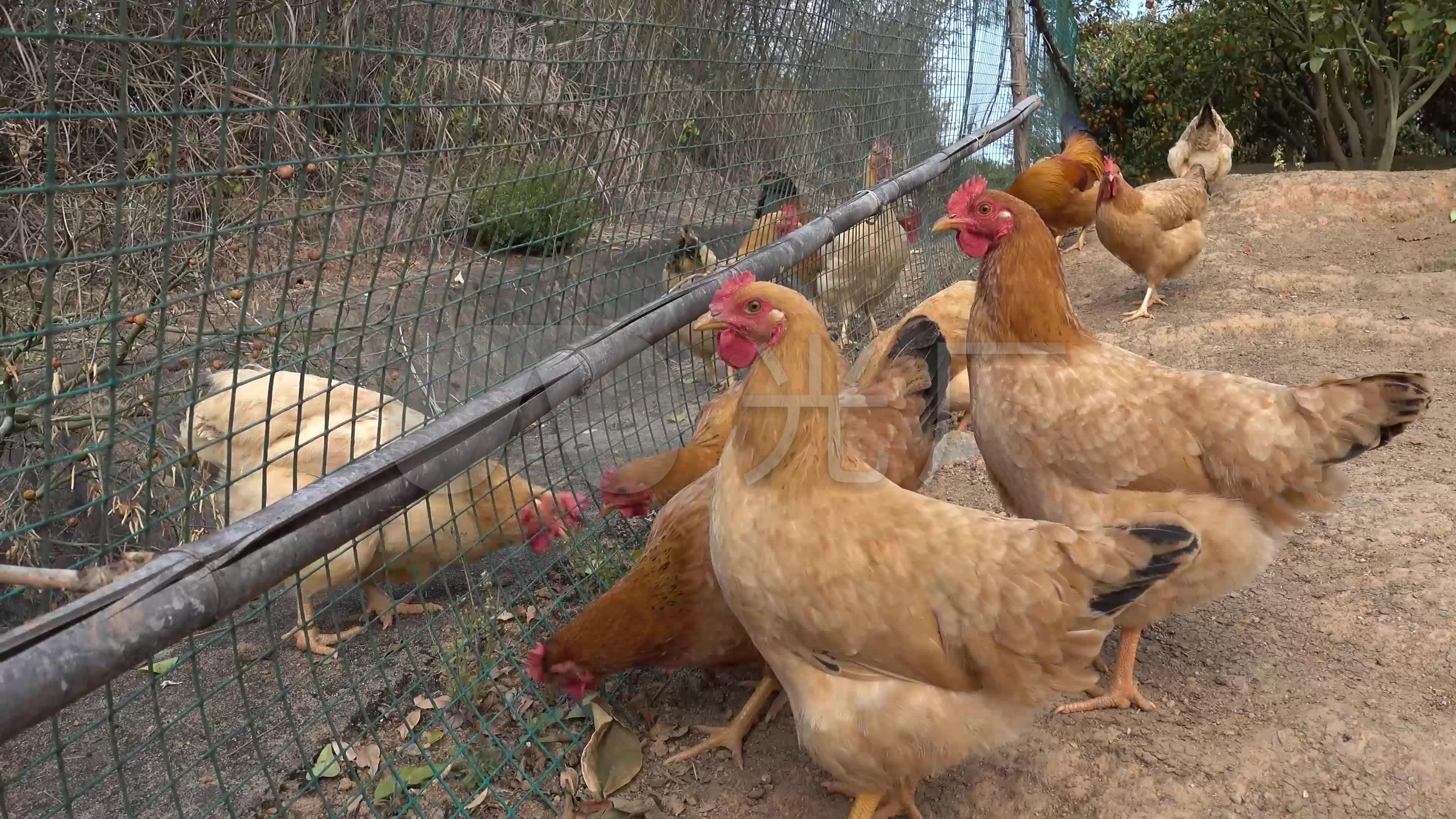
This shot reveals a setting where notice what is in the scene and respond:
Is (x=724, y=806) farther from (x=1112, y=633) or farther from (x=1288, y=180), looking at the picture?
(x=1288, y=180)

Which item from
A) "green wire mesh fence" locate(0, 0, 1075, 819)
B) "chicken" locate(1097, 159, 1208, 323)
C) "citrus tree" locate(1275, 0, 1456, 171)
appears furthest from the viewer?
"citrus tree" locate(1275, 0, 1456, 171)

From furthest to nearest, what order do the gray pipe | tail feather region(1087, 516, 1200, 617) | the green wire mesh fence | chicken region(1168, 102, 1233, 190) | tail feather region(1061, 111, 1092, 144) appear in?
tail feather region(1061, 111, 1092, 144), chicken region(1168, 102, 1233, 190), tail feather region(1087, 516, 1200, 617), the green wire mesh fence, the gray pipe

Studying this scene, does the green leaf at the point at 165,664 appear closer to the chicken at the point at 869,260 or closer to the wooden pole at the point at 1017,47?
the chicken at the point at 869,260

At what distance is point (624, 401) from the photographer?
4.61m

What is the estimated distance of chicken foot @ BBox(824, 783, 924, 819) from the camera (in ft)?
6.64

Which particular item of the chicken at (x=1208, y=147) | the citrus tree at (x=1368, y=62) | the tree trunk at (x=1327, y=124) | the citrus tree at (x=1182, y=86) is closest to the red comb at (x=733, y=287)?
the citrus tree at (x=1368, y=62)

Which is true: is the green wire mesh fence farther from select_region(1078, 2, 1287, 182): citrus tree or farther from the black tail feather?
select_region(1078, 2, 1287, 182): citrus tree

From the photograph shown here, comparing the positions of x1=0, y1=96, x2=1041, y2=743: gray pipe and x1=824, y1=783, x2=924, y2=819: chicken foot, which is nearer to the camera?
x1=0, y1=96, x2=1041, y2=743: gray pipe

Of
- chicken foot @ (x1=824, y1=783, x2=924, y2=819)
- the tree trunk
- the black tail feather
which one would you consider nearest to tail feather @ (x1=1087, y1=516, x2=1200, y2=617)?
the black tail feather

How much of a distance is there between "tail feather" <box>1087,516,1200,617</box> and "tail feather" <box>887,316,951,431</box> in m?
1.08

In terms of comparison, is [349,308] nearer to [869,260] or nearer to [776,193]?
[776,193]

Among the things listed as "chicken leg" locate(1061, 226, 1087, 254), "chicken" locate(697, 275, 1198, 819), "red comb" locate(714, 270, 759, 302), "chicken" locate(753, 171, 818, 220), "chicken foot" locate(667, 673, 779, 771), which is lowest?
"chicken foot" locate(667, 673, 779, 771)

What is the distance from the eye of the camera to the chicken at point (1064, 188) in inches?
270

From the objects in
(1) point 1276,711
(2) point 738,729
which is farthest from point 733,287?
(1) point 1276,711
